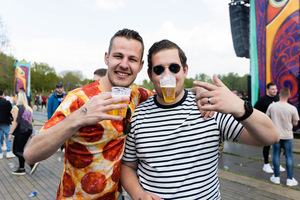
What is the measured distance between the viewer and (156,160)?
148cm

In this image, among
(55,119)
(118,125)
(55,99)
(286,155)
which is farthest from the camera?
(55,99)

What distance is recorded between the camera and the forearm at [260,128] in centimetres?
123

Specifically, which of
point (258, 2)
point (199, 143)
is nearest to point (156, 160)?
point (199, 143)

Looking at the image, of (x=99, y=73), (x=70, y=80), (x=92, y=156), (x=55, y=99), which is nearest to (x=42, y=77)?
(x=70, y=80)

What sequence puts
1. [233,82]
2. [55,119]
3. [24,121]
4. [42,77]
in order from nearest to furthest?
[55,119], [24,121], [42,77], [233,82]

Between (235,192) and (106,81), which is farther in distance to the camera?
(235,192)

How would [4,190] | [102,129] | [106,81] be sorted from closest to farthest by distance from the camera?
[102,129] < [106,81] < [4,190]

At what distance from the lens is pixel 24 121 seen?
557cm

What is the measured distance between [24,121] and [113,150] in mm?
4991

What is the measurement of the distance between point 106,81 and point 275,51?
9683mm

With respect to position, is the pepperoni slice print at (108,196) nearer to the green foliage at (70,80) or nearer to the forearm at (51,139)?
the forearm at (51,139)

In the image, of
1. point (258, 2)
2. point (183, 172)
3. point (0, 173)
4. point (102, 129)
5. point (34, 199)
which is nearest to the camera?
point (183, 172)

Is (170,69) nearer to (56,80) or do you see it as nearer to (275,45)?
(275,45)

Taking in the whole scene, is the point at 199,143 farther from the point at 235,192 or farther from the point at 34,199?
the point at 34,199
